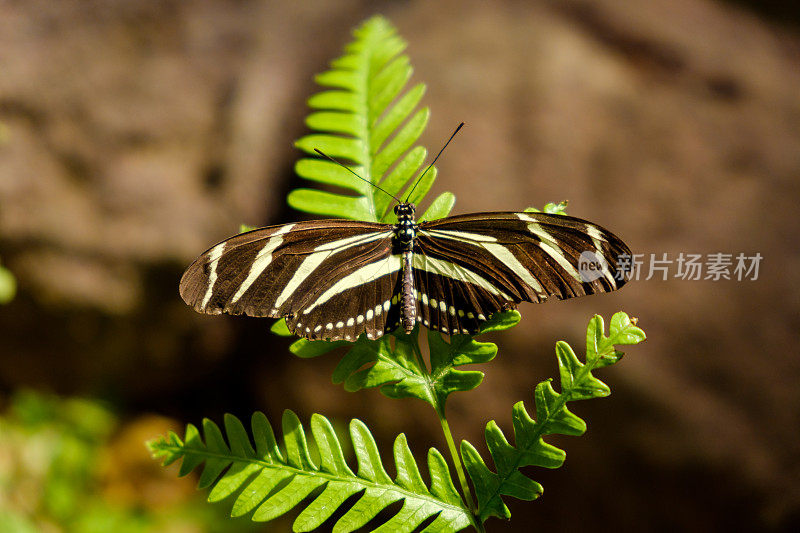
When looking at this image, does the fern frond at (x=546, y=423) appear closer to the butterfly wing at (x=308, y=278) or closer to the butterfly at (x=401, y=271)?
the butterfly at (x=401, y=271)

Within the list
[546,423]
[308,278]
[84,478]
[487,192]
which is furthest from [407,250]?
[84,478]

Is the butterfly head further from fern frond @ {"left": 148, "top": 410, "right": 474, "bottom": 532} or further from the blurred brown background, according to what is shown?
the blurred brown background

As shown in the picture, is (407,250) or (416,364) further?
(407,250)

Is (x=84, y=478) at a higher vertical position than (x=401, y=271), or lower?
lower

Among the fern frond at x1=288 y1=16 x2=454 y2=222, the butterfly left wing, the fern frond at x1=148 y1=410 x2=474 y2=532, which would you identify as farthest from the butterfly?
the fern frond at x1=148 y1=410 x2=474 y2=532

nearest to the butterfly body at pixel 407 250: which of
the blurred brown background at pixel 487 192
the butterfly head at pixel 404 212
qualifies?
the butterfly head at pixel 404 212

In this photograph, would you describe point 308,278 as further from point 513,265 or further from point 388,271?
point 513,265

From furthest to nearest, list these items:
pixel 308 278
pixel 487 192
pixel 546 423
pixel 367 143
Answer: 1. pixel 487 192
2. pixel 367 143
3. pixel 308 278
4. pixel 546 423
